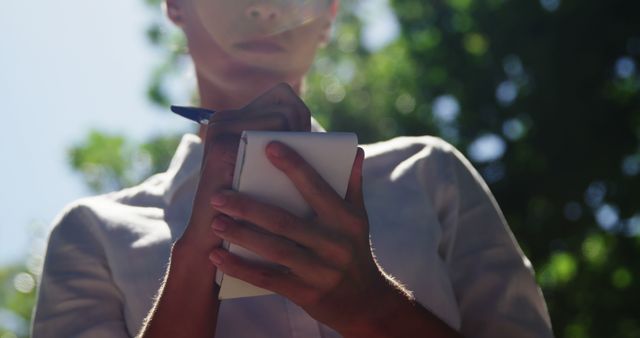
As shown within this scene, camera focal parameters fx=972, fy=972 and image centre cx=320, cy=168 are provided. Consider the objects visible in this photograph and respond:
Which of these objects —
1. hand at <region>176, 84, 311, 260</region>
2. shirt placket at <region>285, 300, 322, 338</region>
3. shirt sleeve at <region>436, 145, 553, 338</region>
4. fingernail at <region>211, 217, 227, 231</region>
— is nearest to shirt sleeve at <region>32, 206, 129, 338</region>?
shirt placket at <region>285, 300, 322, 338</region>

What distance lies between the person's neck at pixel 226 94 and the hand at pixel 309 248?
699 millimetres

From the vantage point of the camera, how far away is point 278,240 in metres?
1.29

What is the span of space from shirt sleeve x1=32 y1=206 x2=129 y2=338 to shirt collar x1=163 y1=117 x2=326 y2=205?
180mm

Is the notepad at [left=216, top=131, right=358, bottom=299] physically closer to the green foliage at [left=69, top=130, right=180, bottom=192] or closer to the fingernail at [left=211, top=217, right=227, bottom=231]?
the fingernail at [left=211, top=217, right=227, bottom=231]

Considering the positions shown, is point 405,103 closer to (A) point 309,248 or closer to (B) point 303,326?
(B) point 303,326

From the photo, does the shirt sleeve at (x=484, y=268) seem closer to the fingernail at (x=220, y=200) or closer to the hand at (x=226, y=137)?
the hand at (x=226, y=137)

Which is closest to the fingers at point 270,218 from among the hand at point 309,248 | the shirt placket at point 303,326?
the hand at point 309,248

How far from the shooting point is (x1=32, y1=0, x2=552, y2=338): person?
51.9 inches

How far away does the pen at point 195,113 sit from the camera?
149 centimetres

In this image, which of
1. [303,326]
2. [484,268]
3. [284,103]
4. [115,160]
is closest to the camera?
[284,103]

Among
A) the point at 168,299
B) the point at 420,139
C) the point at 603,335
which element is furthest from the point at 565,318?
the point at 168,299

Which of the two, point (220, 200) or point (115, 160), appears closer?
point (220, 200)

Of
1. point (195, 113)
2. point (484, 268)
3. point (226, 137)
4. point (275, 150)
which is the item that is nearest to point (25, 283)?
point (484, 268)

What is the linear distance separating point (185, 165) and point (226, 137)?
27.5 inches
